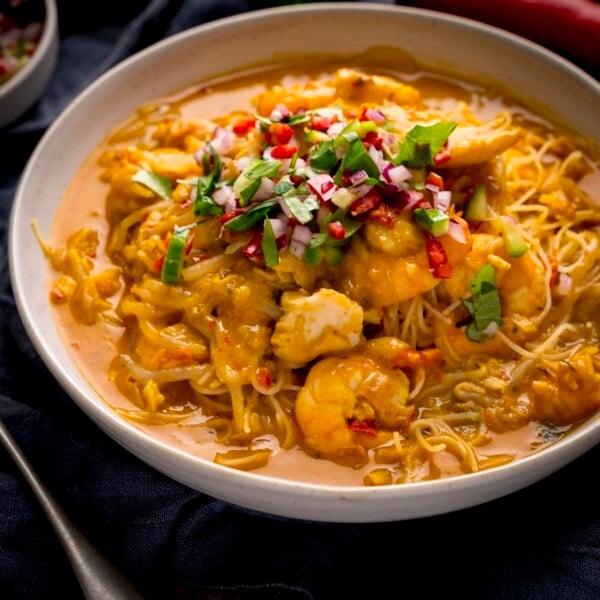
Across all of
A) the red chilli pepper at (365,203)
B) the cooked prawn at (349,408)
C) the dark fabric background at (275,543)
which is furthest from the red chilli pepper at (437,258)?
the dark fabric background at (275,543)

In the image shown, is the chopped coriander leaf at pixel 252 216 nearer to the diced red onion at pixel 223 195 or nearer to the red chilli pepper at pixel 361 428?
the diced red onion at pixel 223 195

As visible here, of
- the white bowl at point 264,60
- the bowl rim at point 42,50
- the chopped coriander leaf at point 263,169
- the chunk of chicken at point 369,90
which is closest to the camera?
the white bowl at point 264,60

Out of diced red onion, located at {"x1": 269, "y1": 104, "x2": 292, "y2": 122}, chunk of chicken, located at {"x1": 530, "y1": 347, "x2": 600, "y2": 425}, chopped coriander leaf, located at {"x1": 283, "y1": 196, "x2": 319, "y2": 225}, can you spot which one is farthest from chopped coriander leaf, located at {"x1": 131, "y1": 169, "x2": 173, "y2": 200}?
chunk of chicken, located at {"x1": 530, "y1": 347, "x2": 600, "y2": 425}

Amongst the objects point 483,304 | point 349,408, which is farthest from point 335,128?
point 349,408

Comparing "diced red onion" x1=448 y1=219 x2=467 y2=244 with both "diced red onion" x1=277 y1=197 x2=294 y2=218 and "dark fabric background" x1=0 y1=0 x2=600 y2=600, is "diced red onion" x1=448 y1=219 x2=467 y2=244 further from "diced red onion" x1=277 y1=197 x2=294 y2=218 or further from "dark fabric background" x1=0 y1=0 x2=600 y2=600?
"dark fabric background" x1=0 y1=0 x2=600 y2=600

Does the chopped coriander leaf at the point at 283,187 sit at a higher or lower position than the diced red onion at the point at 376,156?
lower

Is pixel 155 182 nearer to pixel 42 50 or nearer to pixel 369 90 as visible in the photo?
pixel 369 90

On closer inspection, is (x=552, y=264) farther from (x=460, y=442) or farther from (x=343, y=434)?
(x=343, y=434)
